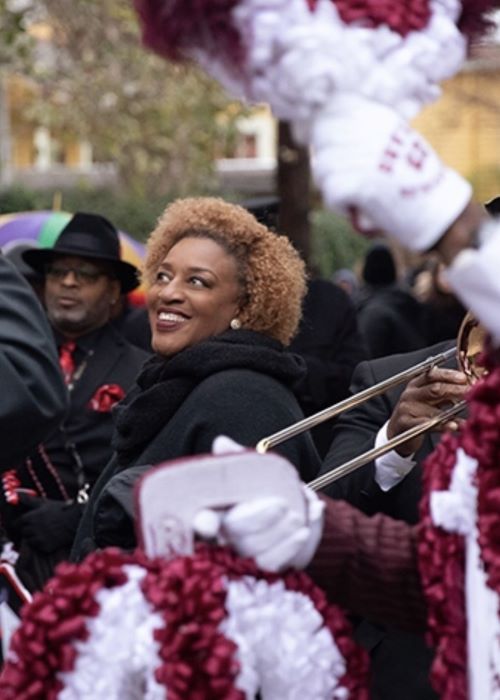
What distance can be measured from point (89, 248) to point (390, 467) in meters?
2.80

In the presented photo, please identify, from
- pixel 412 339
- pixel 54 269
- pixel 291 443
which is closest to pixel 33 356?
pixel 291 443

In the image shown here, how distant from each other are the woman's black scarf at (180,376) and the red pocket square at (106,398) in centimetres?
170

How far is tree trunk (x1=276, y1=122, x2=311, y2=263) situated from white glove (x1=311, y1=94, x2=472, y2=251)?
8113 millimetres

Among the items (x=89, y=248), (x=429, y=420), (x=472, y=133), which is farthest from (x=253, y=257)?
(x=472, y=133)

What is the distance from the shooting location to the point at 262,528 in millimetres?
2451

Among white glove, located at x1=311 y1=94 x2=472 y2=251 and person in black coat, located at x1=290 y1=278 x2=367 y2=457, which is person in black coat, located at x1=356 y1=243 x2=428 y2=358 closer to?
person in black coat, located at x1=290 y1=278 x2=367 y2=457

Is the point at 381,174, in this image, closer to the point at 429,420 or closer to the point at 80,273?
the point at 429,420

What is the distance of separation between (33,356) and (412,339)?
4.92 meters

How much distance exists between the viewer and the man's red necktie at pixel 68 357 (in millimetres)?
6081

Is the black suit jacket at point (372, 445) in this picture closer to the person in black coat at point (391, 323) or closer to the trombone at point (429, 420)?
the trombone at point (429, 420)

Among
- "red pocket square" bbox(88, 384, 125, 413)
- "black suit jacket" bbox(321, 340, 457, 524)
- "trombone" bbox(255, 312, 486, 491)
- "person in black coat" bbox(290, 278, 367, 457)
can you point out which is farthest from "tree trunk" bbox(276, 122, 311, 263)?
"trombone" bbox(255, 312, 486, 491)

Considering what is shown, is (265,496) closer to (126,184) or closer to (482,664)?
(482,664)

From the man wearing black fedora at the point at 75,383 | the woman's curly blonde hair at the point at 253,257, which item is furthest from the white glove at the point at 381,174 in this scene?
the man wearing black fedora at the point at 75,383

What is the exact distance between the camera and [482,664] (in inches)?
97.2
